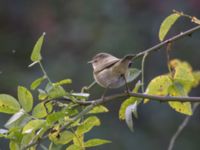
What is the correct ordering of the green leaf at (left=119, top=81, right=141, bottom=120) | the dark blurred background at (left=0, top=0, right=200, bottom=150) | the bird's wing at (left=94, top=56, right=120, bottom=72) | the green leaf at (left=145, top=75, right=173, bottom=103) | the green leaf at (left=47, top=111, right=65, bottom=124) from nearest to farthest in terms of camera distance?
the green leaf at (left=47, top=111, right=65, bottom=124) → the green leaf at (left=119, top=81, right=141, bottom=120) → the green leaf at (left=145, top=75, right=173, bottom=103) → the bird's wing at (left=94, top=56, right=120, bottom=72) → the dark blurred background at (left=0, top=0, right=200, bottom=150)

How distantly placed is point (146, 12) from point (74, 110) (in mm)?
5279

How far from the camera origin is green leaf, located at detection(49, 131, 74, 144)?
173 centimetres

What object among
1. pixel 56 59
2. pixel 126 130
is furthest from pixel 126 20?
pixel 126 130

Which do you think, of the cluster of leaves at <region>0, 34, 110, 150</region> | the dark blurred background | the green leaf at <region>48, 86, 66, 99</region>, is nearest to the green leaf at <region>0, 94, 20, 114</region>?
the cluster of leaves at <region>0, 34, 110, 150</region>

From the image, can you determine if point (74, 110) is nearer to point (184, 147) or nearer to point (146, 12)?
point (184, 147)

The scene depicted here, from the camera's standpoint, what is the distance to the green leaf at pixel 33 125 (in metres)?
1.65

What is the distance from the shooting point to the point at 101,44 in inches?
262

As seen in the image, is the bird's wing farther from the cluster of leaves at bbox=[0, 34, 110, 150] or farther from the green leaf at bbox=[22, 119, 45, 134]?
the green leaf at bbox=[22, 119, 45, 134]

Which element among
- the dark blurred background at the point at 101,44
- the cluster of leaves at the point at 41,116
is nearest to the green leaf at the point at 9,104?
the cluster of leaves at the point at 41,116

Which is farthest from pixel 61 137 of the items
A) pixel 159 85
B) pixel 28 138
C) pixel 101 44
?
pixel 101 44

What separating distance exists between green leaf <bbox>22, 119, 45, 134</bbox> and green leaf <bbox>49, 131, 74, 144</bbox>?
3.0 inches

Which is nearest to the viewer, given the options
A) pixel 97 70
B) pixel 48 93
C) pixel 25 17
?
pixel 48 93

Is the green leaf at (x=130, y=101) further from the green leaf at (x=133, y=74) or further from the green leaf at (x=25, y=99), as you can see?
the green leaf at (x=25, y=99)

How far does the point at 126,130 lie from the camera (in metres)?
6.22
